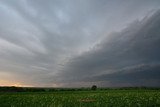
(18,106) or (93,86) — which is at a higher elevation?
(93,86)

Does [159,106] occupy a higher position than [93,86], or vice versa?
[93,86]

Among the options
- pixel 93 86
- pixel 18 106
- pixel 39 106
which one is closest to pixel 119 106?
pixel 39 106

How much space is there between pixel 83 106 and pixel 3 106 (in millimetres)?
7595

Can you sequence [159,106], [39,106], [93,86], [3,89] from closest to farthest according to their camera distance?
[159,106], [39,106], [3,89], [93,86]

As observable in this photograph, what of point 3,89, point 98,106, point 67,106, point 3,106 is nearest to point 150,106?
point 98,106

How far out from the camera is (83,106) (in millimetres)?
22047

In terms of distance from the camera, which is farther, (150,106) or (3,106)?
(3,106)

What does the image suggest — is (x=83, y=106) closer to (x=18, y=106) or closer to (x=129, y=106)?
(x=129, y=106)

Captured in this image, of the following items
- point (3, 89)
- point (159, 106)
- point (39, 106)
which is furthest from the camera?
point (3, 89)

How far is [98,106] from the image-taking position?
21781 mm

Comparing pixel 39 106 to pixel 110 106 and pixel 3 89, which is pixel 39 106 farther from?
pixel 3 89

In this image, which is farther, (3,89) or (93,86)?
(93,86)

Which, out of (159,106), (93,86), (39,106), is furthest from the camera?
(93,86)

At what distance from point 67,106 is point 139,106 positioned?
20.1 ft
